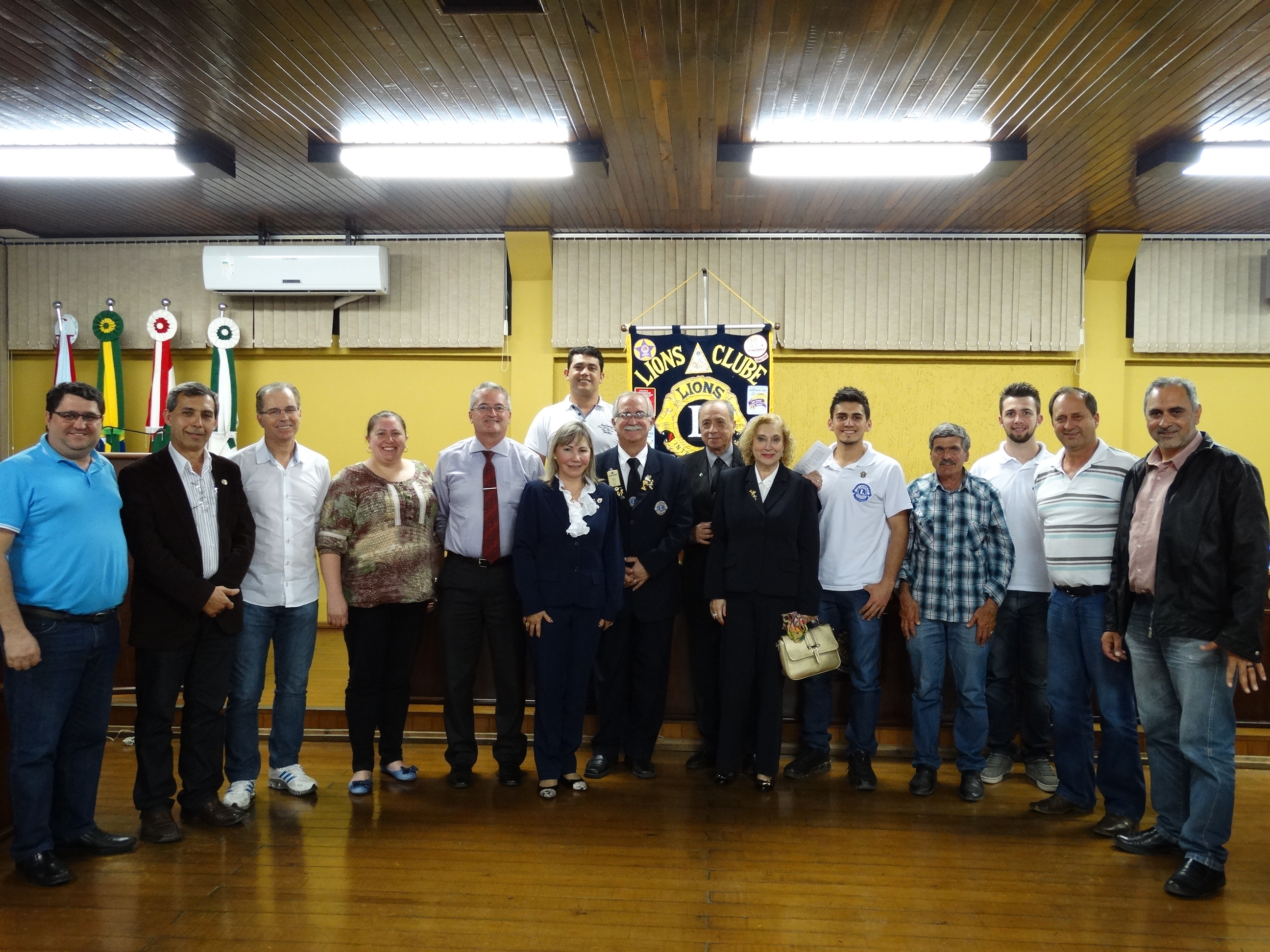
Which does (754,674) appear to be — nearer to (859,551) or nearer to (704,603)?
(704,603)

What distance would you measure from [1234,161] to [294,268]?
6893 mm

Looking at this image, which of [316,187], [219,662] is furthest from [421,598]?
[316,187]

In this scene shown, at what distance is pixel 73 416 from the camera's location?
2.99 metres

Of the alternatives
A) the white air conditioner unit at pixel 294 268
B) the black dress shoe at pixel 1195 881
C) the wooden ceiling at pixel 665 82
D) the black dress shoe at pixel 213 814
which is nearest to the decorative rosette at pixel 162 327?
the white air conditioner unit at pixel 294 268

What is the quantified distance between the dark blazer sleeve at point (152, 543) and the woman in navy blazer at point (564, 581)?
1235mm

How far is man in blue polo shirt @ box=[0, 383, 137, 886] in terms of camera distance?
9.58 ft

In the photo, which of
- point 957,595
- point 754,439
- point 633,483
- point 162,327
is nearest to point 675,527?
point 633,483

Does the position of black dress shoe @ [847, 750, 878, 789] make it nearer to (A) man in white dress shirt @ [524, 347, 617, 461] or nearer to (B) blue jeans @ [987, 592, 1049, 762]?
(B) blue jeans @ [987, 592, 1049, 762]

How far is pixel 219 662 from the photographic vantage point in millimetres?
3518

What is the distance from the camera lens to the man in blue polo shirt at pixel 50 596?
2920 millimetres

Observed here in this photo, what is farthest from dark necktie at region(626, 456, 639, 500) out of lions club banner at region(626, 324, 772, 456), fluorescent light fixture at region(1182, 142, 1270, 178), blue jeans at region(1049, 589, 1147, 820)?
fluorescent light fixture at region(1182, 142, 1270, 178)

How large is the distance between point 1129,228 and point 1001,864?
5.96m

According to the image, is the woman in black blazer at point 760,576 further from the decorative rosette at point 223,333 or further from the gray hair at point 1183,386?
the decorative rosette at point 223,333

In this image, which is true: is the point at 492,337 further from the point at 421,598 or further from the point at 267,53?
the point at 421,598
